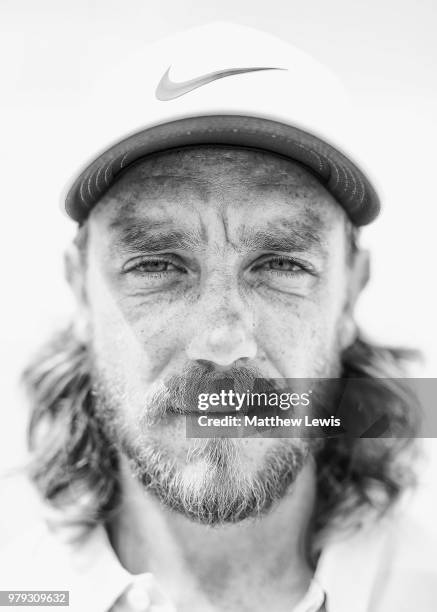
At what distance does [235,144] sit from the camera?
1028mm

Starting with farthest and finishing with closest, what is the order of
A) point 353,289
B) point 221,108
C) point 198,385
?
point 353,289 < point 198,385 < point 221,108

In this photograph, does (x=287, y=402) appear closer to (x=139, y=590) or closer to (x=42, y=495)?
(x=139, y=590)

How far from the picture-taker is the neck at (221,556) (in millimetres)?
1123

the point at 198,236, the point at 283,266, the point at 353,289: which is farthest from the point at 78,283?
the point at 353,289

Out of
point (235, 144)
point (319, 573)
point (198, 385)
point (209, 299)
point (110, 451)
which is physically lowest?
point (319, 573)

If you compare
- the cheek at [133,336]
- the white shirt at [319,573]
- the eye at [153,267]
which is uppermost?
the eye at [153,267]

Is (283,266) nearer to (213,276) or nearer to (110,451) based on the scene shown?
(213,276)

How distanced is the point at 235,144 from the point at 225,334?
1.04 ft

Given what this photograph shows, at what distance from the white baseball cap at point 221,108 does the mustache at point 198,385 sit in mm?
349

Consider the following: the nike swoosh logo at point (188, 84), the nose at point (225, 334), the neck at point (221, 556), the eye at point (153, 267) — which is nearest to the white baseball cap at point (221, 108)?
the nike swoosh logo at point (188, 84)

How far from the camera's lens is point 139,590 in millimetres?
1108

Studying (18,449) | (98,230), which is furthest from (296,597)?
(98,230)

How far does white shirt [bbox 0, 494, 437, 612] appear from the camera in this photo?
3.62 feet

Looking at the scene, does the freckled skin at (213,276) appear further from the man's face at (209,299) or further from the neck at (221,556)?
the neck at (221,556)
